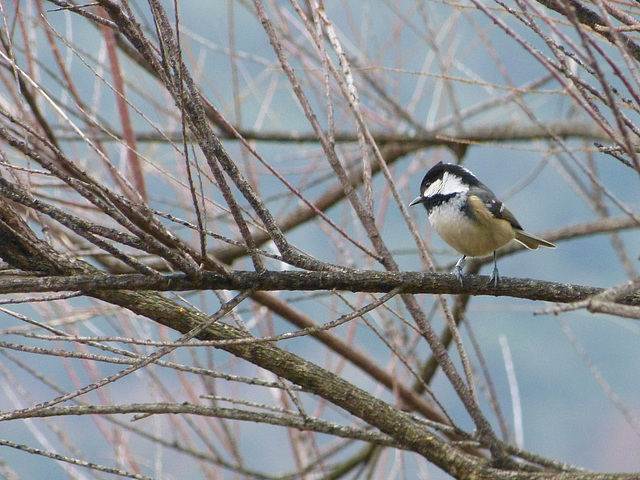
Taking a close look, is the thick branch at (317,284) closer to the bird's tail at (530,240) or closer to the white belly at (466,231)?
the white belly at (466,231)

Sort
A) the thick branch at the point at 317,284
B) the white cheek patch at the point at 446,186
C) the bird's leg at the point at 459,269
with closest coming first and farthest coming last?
the thick branch at the point at 317,284 < the bird's leg at the point at 459,269 < the white cheek patch at the point at 446,186

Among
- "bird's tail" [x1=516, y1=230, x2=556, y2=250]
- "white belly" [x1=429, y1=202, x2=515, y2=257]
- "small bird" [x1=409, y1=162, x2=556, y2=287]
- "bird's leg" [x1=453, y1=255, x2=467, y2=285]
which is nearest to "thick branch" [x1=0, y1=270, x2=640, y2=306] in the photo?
"bird's leg" [x1=453, y1=255, x2=467, y2=285]

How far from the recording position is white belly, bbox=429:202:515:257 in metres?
2.98

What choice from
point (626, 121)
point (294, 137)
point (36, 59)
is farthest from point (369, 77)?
point (626, 121)

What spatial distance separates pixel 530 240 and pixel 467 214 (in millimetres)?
506

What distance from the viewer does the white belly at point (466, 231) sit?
2979 millimetres

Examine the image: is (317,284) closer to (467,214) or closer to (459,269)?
(459,269)

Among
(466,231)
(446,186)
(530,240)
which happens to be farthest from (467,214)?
(530,240)

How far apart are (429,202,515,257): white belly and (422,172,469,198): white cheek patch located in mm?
133

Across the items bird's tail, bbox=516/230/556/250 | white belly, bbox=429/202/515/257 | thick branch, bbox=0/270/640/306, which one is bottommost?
thick branch, bbox=0/270/640/306

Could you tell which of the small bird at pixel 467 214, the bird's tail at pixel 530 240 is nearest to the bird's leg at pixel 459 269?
the small bird at pixel 467 214

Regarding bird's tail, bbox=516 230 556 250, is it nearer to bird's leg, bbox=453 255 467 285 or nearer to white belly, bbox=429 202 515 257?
white belly, bbox=429 202 515 257

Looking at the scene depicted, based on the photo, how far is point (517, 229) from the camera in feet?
10.5

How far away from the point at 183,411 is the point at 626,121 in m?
A: 1.44
